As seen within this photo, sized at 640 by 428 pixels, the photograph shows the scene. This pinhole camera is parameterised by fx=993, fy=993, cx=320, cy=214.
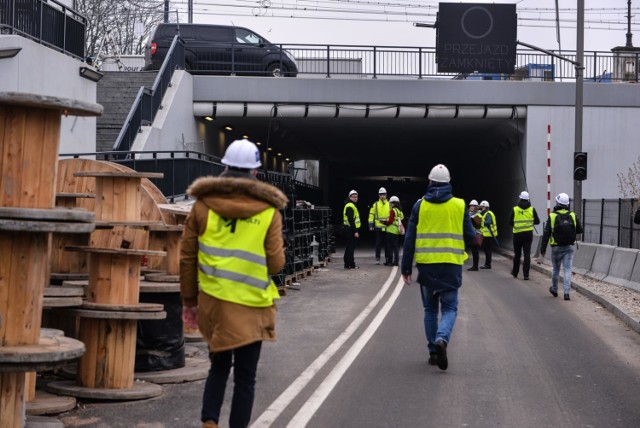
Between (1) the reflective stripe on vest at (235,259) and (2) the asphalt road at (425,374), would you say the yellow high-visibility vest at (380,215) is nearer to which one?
(2) the asphalt road at (425,374)

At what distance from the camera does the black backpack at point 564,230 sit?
1739 centimetres

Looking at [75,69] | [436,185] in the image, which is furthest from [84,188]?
[75,69]

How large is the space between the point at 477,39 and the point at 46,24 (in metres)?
15.2

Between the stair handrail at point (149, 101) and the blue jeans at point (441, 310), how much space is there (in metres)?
12.7

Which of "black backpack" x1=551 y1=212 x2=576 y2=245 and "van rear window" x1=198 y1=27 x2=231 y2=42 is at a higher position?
"van rear window" x1=198 y1=27 x2=231 y2=42

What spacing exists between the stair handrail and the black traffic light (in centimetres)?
1114

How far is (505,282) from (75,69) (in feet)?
34.6

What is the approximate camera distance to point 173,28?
32250mm

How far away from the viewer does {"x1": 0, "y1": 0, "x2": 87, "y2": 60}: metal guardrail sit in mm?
18500

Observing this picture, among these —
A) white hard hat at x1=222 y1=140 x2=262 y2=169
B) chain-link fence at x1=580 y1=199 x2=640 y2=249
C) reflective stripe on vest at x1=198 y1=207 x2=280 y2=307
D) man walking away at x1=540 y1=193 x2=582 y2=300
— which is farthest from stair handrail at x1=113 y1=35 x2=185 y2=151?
reflective stripe on vest at x1=198 y1=207 x2=280 y2=307

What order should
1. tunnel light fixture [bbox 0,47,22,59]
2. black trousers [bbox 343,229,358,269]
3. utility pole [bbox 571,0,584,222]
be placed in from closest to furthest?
1. tunnel light fixture [bbox 0,47,22,59]
2. black trousers [bbox 343,229,358,269]
3. utility pole [bbox 571,0,584,222]

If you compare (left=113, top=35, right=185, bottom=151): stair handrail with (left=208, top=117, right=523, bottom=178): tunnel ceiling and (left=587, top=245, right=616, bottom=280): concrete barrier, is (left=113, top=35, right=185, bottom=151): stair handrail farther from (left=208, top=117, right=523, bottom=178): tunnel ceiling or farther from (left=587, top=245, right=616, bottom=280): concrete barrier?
(left=587, top=245, right=616, bottom=280): concrete barrier

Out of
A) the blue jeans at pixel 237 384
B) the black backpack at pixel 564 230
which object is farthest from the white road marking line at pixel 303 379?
the black backpack at pixel 564 230

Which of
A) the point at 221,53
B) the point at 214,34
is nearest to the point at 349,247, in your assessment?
the point at 221,53
